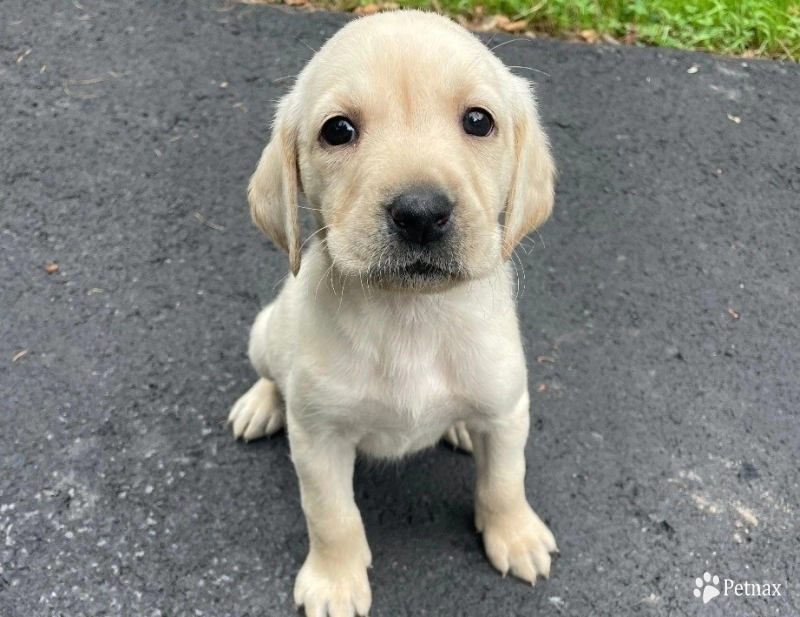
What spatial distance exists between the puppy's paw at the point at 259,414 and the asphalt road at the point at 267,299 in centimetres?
8

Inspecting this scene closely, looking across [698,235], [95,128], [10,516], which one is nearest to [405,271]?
[10,516]

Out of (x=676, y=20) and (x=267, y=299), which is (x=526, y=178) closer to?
(x=267, y=299)

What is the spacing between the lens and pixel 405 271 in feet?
6.95

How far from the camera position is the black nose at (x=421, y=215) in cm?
199

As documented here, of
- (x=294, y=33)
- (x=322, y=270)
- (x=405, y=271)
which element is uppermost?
(x=405, y=271)

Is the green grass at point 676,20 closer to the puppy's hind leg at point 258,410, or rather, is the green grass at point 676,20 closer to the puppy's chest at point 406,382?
the puppy's hind leg at point 258,410

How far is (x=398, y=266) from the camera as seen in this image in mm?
2092

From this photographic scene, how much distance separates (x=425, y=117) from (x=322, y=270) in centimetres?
64

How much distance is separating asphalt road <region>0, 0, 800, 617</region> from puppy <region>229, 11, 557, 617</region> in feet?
1.19

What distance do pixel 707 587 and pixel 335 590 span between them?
4.93ft

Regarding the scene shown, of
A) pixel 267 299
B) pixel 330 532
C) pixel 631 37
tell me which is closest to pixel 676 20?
pixel 631 37

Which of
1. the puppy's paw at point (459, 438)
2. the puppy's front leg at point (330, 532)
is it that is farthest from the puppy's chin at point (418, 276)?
the puppy's paw at point (459, 438)

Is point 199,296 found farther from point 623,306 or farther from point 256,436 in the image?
point 623,306

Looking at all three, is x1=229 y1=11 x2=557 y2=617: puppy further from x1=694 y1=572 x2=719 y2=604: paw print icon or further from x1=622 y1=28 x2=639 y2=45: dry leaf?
x1=622 y1=28 x2=639 y2=45: dry leaf
